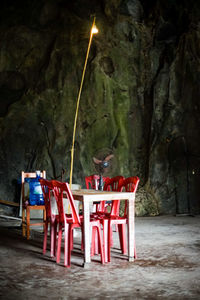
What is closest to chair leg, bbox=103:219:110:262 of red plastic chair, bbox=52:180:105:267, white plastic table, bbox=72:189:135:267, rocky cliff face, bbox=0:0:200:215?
red plastic chair, bbox=52:180:105:267

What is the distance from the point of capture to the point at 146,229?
6.77m

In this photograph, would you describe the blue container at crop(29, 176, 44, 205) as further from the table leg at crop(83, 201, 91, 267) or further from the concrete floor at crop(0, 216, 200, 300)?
the table leg at crop(83, 201, 91, 267)

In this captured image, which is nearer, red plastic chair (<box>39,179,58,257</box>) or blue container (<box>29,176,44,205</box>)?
red plastic chair (<box>39,179,58,257</box>)

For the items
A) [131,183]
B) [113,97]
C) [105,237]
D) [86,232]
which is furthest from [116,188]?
[113,97]

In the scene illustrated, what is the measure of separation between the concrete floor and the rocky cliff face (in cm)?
354

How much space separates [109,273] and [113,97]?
6.13 meters

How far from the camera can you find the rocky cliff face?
365 inches

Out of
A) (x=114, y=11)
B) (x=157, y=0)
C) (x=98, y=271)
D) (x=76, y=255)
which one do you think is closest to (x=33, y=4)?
(x=114, y=11)

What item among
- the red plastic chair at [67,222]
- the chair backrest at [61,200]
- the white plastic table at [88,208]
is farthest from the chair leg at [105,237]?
the chair backrest at [61,200]

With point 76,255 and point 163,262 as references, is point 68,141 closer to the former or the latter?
point 76,255

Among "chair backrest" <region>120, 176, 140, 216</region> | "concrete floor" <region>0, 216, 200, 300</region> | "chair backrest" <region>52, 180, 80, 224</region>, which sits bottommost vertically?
"concrete floor" <region>0, 216, 200, 300</region>

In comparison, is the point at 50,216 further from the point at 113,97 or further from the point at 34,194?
the point at 113,97

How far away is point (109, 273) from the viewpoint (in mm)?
3887

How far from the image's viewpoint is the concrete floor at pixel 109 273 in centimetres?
324
